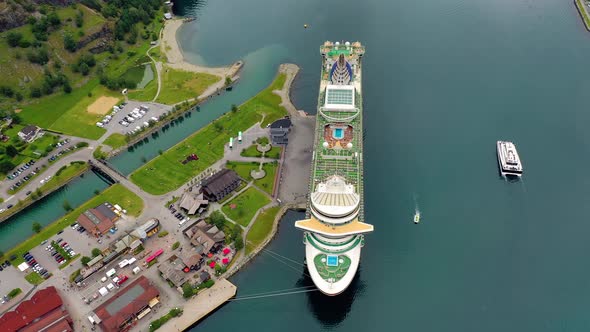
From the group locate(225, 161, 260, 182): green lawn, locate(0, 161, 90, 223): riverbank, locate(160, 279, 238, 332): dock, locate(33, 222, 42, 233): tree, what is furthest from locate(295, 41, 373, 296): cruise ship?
locate(0, 161, 90, 223): riverbank

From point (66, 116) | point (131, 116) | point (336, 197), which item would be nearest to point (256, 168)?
point (336, 197)

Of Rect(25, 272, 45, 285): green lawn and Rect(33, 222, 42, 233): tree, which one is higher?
Rect(33, 222, 42, 233): tree

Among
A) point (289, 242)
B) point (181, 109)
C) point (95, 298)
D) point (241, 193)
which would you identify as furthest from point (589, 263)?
point (181, 109)

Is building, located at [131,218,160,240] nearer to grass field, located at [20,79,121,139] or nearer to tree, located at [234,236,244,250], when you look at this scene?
tree, located at [234,236,244,250]

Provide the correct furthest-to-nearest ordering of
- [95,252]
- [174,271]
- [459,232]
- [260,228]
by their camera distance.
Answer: [260,228]
[459,232]
[95,252]
[174,271]

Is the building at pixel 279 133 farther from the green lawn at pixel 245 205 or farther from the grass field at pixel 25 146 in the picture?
the grass field at pixel 25 146

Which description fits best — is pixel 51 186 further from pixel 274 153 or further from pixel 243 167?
pixel 274 153
